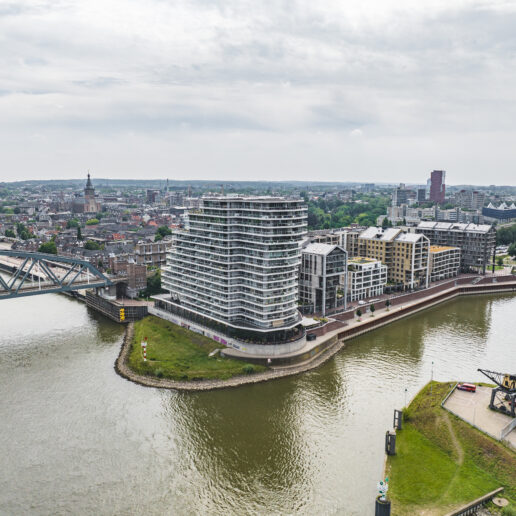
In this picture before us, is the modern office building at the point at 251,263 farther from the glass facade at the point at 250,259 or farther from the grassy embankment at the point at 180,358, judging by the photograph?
the grassy embankment at the point at 180,358

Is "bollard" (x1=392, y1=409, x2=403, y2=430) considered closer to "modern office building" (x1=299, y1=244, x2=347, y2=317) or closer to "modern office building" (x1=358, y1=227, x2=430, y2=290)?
"modern office building" (x1=299, y1=244, x2=347, y2=317)

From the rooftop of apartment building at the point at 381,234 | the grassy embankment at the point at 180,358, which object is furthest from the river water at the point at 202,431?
the rooftop of apartment building at the point at 381,234

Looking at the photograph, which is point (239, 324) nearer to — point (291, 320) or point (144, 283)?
point (291, 320)

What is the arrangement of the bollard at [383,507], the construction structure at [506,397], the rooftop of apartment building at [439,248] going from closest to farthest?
the bollard at [383,507], the construction structure at [506,397], the rooftop of apartment building at [439,248]

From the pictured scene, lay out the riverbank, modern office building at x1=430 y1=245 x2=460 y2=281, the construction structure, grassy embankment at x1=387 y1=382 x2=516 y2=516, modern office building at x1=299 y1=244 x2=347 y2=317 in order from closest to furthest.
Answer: grassy embankment at x1=387 y1=382 x2=516 y2=516 < the construction structure < the riverbank < modern office building at x1=299 y1=244 x2=347 y2=317 < modern office building at x1=430 y1=245 x2=460 y2=281

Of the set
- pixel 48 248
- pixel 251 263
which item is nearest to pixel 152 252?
pixel 48 248

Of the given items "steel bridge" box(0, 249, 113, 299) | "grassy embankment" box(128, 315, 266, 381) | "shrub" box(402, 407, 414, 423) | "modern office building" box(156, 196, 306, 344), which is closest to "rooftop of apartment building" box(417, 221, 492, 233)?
"modern office building" box(156, 196, 306, 344)
